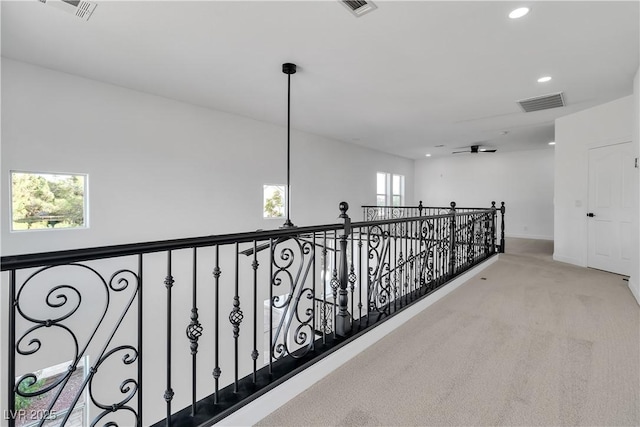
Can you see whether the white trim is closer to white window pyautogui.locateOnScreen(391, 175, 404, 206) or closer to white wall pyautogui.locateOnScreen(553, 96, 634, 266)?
white window pyautogui.locateOnScreen(391, 175, 404, 206)

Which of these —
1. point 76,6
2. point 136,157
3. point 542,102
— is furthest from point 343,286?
point 542,102

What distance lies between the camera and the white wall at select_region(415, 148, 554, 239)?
28.5 feet

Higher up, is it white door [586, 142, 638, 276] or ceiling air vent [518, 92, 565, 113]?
ceiling air vent [518, 92, 565, 113]

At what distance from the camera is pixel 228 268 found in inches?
209

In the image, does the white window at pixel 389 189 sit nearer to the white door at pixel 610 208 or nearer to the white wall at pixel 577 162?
the white wall at pixel 577 162

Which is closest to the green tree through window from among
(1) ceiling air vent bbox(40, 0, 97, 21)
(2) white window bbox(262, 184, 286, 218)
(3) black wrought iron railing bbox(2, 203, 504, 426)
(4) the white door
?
(2) white window bbox(262, 184, 286, 218)

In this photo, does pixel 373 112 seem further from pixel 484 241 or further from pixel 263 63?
pixel 484 241

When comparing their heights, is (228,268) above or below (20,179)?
below

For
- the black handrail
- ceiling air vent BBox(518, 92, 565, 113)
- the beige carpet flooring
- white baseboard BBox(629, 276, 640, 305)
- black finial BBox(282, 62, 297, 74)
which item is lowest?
the beige carpet flooring

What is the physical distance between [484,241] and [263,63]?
4689mm

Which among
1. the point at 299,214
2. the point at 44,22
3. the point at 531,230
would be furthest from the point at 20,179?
the point at 531,230

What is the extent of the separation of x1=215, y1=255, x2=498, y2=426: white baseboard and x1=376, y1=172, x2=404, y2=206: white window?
6.91 meters

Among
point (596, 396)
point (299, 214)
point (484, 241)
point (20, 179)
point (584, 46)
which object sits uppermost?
point (584, 46)

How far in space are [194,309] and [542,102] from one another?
559 cm
